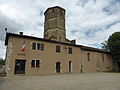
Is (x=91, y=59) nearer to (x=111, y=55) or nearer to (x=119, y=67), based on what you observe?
(x=111, y=55)

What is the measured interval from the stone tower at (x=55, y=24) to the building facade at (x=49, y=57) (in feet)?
1.90

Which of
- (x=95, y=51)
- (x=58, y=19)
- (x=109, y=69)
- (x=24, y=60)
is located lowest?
(x=109, y=69)

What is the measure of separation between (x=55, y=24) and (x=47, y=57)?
14817 millimetres

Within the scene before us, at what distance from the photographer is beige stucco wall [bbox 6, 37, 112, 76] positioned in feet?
59.9

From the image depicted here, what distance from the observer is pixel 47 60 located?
832 inches

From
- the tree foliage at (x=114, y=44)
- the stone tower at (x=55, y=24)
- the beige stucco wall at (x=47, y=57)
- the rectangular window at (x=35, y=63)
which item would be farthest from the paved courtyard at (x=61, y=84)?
the stone tower at (x=55, y=24)

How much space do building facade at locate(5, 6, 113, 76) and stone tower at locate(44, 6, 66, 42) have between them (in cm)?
58

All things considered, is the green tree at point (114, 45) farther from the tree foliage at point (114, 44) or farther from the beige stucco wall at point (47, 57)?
the beige stucco wall at point (47, 57)

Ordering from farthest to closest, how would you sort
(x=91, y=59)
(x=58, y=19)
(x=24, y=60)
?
(x=58, y=19)
(x=91, y=59)
(x=24, y=60)

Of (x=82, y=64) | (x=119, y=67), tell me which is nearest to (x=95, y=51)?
(x=82, y=64)

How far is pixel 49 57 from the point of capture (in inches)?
846

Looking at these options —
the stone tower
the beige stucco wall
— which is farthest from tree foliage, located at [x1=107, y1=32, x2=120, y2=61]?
the stone tower

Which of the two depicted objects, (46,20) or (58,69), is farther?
(46,20)

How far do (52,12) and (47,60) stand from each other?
17987 mm
